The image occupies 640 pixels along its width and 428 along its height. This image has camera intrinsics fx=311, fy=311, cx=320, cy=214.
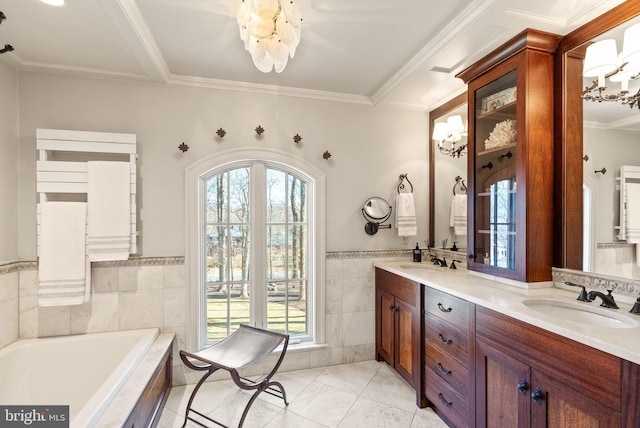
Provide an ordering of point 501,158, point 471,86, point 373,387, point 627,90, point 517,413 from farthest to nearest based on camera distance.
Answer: point 373,387
point 471,86
point 501,158
point 627,90
point 517,413

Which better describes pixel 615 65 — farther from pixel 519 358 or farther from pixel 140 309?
pixel 140 309

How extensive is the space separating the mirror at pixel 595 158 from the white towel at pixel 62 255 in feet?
10.5

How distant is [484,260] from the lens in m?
2.21

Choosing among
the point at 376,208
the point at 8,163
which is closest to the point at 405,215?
the point at 376,208

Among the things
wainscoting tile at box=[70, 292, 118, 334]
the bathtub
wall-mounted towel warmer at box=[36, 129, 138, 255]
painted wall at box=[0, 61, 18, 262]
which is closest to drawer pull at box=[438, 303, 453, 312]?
the bathtub

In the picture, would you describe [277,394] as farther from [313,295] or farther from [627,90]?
[627,90]

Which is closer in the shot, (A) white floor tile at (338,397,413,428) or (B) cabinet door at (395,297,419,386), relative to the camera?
(A) white floor tile at (338,397,413,428)

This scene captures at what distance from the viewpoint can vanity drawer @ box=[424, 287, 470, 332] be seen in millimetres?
1809

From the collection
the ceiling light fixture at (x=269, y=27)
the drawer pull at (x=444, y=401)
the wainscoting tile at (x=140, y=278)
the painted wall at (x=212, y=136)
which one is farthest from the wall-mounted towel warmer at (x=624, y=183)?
the wainscoting tile at (x=140, y=278)

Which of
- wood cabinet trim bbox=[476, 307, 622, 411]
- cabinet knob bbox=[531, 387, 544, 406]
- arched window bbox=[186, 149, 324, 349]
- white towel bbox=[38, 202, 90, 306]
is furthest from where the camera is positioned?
arched window bbox=[186, 149, 324, 349]

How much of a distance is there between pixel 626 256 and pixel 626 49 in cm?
101

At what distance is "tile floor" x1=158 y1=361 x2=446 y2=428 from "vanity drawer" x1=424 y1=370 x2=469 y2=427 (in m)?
0.11

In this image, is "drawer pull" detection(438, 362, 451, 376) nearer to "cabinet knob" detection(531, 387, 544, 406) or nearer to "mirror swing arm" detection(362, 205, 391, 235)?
"cabinet knob" detection(531, 387, 544, 406)

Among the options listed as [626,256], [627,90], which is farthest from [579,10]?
[626,256]
